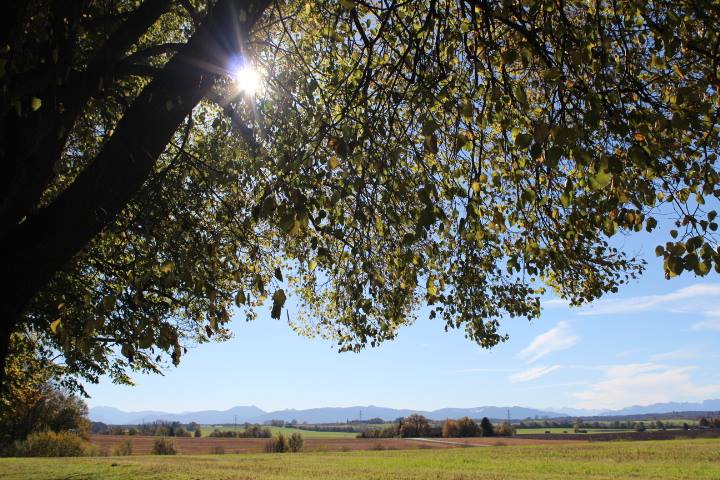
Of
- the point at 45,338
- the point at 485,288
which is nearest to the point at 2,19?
the point at 485,288

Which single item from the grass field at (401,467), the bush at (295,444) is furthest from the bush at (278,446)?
the grass field at (401,467)

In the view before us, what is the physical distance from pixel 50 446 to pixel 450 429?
6553cm

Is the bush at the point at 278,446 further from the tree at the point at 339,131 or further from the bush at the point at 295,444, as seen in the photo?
the tree at the point at 339,131

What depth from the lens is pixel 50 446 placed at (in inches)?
1804

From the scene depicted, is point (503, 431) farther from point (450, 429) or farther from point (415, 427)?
point (415, 427)

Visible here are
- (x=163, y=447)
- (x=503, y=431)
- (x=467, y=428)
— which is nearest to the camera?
(x=163, y=447)

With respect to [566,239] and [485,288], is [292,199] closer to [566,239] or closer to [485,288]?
[566,239]

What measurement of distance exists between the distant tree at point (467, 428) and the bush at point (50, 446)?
62.2 meters

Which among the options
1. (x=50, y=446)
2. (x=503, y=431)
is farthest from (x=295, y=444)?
(x=503, y=431)

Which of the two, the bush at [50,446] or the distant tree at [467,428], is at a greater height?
the bush at [50,446]

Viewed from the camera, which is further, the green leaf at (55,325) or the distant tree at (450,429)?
the distant tree at (450,429)

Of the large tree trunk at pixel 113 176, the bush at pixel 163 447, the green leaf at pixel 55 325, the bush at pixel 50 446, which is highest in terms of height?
the large tree trunk at pixel 113 176

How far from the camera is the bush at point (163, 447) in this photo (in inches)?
2084

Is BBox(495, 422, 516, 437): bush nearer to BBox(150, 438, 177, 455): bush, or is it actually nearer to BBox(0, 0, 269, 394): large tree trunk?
BBox(150, 438, 177, 455): bush
